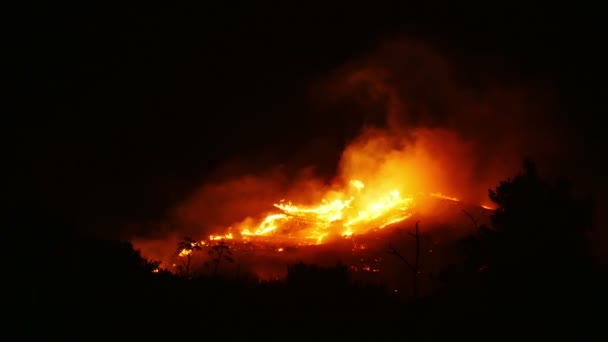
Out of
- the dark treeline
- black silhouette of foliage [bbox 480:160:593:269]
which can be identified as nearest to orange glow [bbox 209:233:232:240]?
the dark treeline

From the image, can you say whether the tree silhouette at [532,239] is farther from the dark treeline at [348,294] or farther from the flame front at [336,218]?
the flame front at [336,218]

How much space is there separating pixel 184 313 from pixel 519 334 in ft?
46.7

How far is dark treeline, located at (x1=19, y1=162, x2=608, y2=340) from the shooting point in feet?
58.0

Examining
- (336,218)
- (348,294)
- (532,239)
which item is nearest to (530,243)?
(532,239)

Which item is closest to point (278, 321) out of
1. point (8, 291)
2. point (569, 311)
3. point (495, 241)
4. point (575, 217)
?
point (8, 291)

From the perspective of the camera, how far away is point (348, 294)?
90.5 ft

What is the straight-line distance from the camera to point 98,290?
1925cm

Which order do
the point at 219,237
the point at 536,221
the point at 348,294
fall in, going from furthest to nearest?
the point at 219,237, the point at 536,221, the point at 348,294

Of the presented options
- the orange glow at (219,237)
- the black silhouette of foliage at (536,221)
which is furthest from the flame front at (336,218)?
the black silhouette of foliage at (536,221)

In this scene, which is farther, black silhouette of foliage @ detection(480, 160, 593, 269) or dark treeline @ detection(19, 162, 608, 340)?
black silhouette of foliage @ detection(480, 160, 593, 269)

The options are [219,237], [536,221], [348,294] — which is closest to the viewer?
[348,294]

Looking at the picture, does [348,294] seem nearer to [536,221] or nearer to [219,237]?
[536,221]

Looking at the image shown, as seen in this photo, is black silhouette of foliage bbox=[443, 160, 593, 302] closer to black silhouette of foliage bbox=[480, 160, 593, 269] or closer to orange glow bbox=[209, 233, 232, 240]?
black silhouette of foliage bbox=[480, 160, 593, 269]

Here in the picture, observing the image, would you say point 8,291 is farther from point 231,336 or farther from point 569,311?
point 569,311
